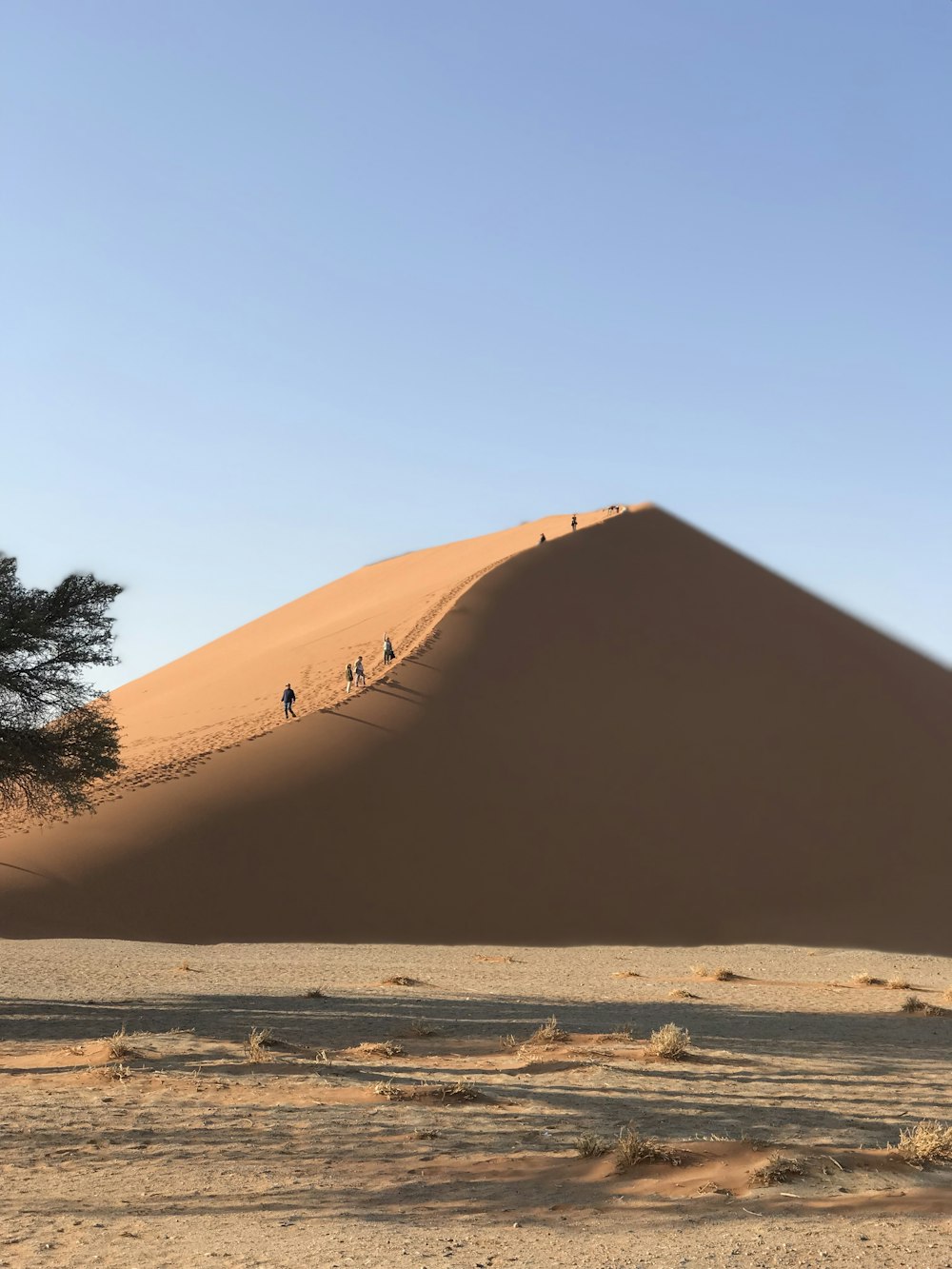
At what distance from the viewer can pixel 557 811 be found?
27.9 m

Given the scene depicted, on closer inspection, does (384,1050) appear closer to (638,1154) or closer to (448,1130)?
(448,1130)

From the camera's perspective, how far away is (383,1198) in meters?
6.88

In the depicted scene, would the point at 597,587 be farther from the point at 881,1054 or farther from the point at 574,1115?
the point at 574,1115

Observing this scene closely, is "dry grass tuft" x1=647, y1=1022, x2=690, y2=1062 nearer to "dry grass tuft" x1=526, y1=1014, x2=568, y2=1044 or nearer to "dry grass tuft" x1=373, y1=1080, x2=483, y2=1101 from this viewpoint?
"dry grass tuft" x1=526, y1=1014, x2=568, y2=1044

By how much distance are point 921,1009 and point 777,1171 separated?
30.9 ft

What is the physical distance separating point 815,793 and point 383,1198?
82.6 ft

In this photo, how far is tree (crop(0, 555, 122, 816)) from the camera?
1473 centimetres

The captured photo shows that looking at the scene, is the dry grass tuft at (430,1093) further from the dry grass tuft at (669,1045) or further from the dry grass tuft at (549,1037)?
the dry grass tuft at (549,1037)

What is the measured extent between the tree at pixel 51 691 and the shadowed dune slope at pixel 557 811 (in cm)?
780

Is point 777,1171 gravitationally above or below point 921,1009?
above

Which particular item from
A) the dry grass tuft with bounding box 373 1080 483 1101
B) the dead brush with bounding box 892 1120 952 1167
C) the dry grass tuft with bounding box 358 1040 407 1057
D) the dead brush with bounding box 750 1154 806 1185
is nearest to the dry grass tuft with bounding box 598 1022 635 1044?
the dry grass tuft with bounding box 358 1040 407 1057

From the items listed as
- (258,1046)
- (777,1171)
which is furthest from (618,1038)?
(777,1171)

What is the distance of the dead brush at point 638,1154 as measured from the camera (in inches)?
293

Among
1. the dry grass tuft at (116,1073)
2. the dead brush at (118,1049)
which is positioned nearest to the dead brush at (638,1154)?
the dry grass tuft at (116,1073)
